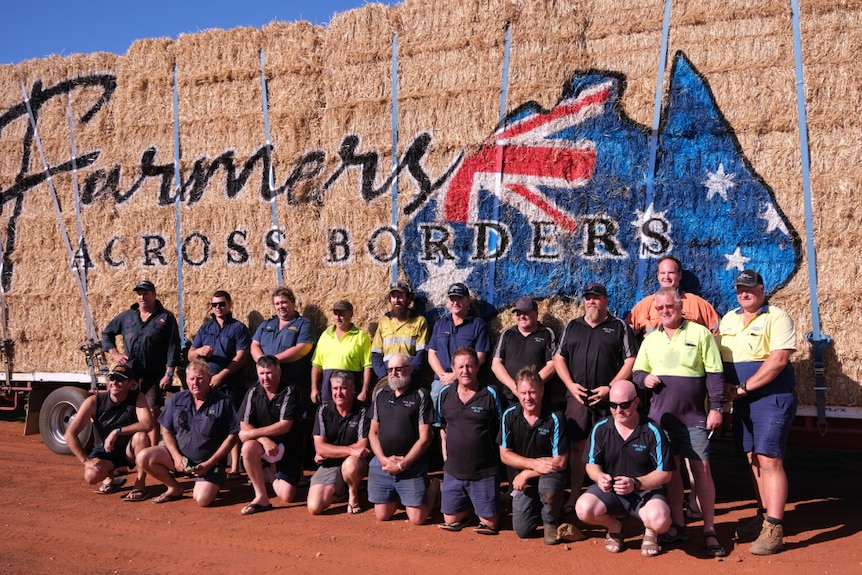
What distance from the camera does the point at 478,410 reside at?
7148 millimetres

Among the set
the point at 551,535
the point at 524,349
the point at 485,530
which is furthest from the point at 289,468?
the point at 551,535

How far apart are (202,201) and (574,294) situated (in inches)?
193

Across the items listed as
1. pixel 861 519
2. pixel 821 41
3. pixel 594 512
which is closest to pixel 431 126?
pixel 821 41

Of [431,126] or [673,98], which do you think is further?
[431,126]

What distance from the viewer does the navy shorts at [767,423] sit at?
6.39 metres

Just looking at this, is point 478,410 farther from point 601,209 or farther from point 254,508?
point 601,209

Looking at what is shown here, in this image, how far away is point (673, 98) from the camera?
26.5ft

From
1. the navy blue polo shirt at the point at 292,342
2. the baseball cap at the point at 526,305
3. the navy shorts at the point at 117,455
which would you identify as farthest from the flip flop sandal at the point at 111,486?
the baseball cap at the point at 526,305

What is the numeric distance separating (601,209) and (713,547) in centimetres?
350

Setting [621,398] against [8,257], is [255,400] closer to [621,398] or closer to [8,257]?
[621,398]

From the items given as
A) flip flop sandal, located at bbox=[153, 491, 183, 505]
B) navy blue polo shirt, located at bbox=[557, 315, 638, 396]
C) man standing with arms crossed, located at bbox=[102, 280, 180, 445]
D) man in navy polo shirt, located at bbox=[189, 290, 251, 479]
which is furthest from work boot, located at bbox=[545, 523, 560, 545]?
man standing with arms crossed, located at bbox=[102, 280, 180, 445]

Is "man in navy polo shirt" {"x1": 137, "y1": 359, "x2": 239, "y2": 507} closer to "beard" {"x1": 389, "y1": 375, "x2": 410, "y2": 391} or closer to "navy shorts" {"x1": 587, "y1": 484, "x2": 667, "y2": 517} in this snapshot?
"beard" {"x1": 389, "y1": 375, "x2": 410, "y2": 391}

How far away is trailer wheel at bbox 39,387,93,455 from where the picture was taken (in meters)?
10.7

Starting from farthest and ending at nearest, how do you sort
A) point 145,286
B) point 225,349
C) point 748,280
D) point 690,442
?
1. point 145,286
2. point 225,349
3. point 748,280
4. point 690,442
